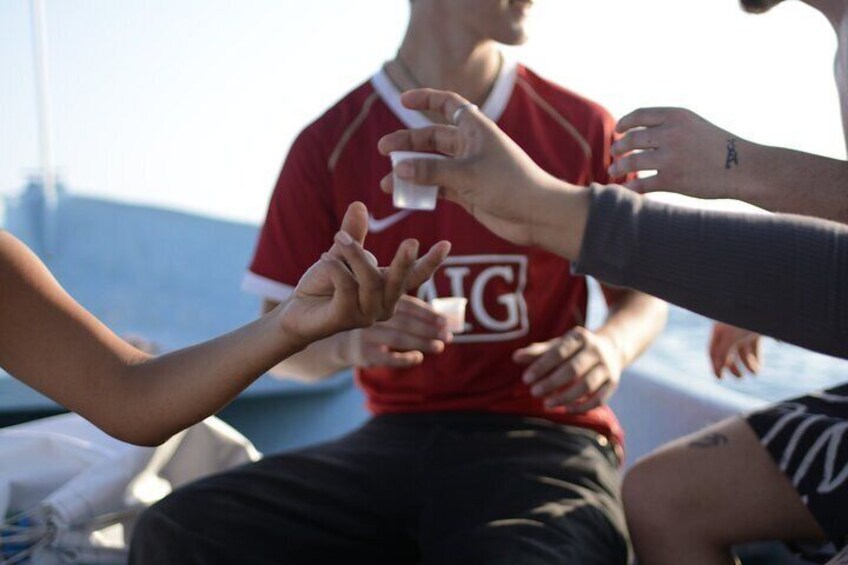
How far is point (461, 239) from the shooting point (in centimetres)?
167

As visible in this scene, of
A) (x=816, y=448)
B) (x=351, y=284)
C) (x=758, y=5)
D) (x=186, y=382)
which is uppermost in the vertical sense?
(x=758, y=5)

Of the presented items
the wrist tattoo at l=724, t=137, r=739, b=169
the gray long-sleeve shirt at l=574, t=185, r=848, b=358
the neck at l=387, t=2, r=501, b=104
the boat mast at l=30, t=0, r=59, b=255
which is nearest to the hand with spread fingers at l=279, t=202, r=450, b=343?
the gray long-sleeve shirt at l=574, t=185, r=848, b=358

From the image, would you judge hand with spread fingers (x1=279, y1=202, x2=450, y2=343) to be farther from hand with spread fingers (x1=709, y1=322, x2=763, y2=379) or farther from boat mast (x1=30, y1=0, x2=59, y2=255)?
boat mast (x1=30, y1=0, x2=59, y2=255)

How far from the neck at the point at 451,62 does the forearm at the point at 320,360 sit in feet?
1.50

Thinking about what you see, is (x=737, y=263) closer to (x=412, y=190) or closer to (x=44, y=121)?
(x=412, y=190)

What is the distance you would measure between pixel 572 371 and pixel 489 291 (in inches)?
9.9

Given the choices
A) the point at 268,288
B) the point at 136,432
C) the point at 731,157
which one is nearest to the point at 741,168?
the point at 731,157

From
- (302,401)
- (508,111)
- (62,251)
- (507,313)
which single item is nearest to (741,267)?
(507,313)

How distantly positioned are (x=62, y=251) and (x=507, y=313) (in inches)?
130

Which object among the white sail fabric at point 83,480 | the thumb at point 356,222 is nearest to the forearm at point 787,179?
the thumb at point 356,222

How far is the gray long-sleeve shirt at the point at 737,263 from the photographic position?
3.19 ft

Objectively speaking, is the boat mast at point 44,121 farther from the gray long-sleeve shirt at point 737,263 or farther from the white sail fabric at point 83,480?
the gray long-sleeve shirt at point 737,263

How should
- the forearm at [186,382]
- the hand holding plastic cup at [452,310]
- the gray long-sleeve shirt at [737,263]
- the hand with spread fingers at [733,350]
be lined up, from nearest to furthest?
the gray long-sleeve shirt at [737,263], the forearm at [186,382], the hand holding plastic cup at [452,310], the hand with spread fingers at [733,350]

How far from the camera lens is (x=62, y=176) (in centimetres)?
458
